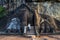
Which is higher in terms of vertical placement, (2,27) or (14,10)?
(14,10)

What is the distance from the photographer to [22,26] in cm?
574

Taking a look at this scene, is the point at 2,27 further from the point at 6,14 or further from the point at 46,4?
the point at 46,4

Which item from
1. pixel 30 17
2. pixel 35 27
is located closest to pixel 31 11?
pixel 30 17

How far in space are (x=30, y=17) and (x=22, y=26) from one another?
0.43 m

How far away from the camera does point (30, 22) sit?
19.0ft

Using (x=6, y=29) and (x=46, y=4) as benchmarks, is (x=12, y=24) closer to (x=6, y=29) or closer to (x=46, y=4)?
(x=6, y=29)

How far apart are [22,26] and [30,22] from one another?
1.04 feet

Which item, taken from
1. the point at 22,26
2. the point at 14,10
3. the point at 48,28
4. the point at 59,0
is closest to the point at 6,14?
the point at 14,10

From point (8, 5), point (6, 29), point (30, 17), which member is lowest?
point (6, 29)

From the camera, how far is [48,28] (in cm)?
571

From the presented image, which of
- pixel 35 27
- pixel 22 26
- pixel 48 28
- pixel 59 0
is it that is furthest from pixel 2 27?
pixel 59 0

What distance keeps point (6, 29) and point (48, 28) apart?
146 cm

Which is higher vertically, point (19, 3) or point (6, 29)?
point (19, 3)

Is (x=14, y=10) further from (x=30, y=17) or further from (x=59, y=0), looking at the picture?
(x=59, y=0)
